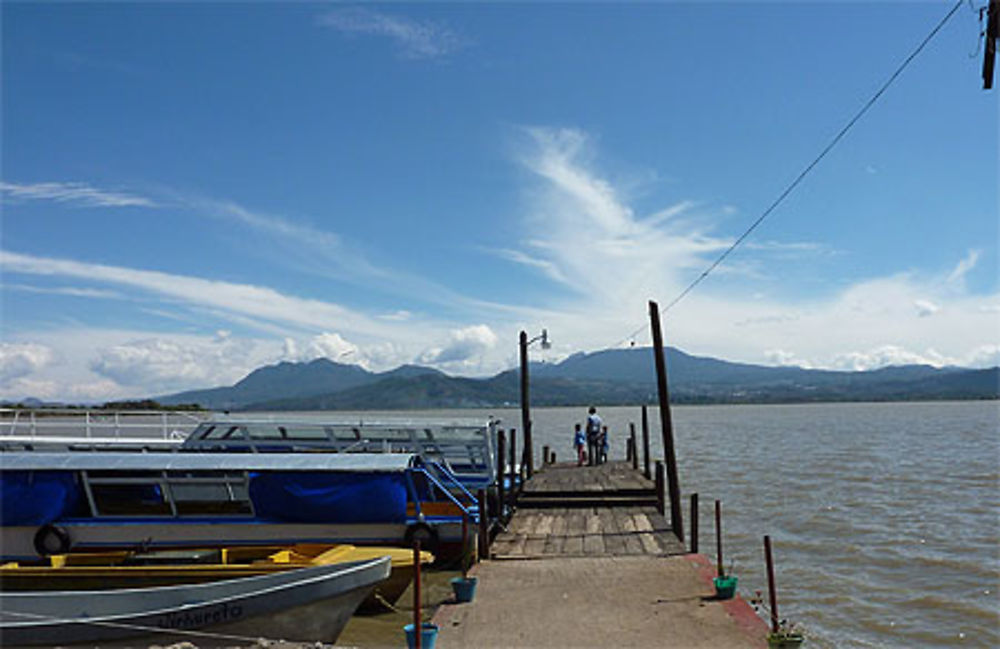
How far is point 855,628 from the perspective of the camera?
42.9 ft

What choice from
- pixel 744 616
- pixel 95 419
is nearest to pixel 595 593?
pixel 744 616

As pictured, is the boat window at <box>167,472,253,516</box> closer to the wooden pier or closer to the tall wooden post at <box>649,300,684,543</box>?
the wooden pier

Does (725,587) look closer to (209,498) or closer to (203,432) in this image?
(209,498)

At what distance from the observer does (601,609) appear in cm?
962

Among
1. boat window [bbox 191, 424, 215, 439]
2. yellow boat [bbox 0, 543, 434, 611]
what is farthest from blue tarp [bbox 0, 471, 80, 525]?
boat window [bbox 191, 424, 215, 439]

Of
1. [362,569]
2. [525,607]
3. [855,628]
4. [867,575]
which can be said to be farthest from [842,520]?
[362,569]

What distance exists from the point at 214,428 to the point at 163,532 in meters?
5.51

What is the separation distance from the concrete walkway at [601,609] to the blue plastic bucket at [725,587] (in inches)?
5.4

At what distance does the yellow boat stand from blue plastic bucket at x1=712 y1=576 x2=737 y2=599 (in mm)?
4446

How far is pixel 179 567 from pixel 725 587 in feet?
24.9

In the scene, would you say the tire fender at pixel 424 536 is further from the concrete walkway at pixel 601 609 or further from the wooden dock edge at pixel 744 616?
the wooden dock edge at pixel 744 616

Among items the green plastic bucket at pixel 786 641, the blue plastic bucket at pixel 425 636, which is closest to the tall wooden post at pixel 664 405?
the green plastic bucket at pixel 786 641

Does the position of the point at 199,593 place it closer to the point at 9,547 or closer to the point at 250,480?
the point at 250,480

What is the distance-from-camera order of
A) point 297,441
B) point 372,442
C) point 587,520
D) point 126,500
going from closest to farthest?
1. point 126,500
2. point 587,520
3. point 372,442
4. point 297,441
